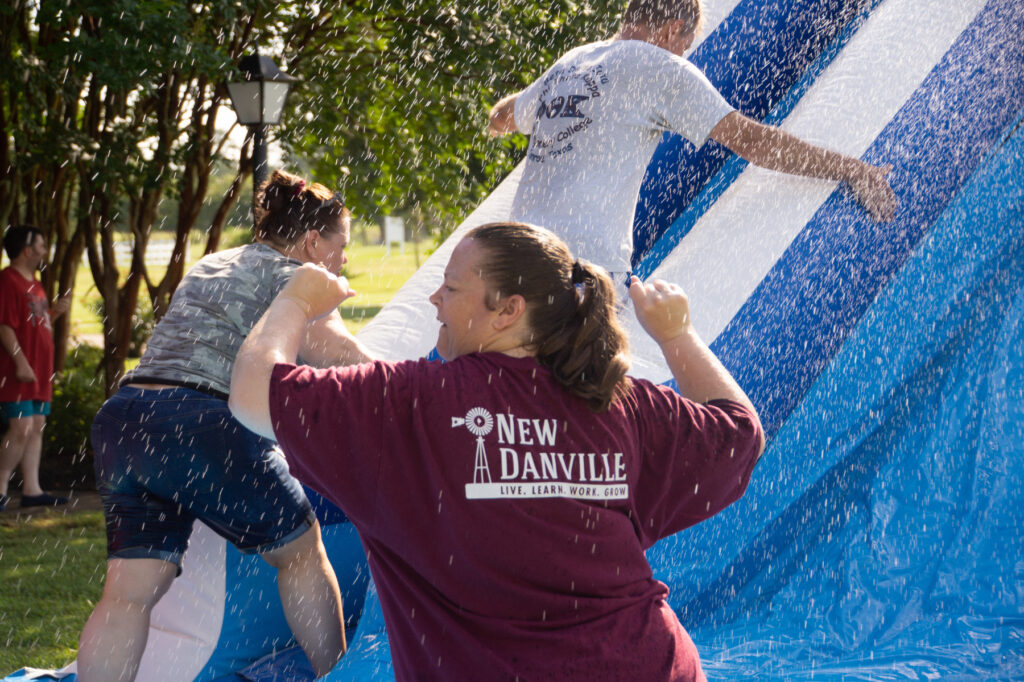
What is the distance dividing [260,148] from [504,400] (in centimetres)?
533

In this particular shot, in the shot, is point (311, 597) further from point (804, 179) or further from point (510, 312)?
point (804, 179)

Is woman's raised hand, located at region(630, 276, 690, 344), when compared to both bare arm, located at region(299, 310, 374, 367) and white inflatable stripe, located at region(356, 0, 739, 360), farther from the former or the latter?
white inflatable stripe, located at region(356, 0, 739, 360)

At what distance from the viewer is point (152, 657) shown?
3.10 m

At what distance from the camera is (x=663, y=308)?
72.1 inches

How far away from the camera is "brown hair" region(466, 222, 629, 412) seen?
1640 mm

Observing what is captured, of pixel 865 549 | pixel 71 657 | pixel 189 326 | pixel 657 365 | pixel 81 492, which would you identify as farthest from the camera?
pixel 81 492

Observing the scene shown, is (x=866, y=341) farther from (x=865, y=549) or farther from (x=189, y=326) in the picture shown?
(x=189, y=326)

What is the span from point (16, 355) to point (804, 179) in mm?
4518

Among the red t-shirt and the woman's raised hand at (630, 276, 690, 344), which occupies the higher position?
the woman's raised hand at (630, 276, 690, 344)

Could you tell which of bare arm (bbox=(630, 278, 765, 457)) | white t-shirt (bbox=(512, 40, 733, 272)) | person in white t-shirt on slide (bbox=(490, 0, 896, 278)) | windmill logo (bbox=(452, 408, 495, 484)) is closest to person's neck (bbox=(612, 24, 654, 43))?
person in white t-shirt on slide (bbox=(490, 0, 896, 278))

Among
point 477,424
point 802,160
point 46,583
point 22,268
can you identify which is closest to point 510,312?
point 477,424

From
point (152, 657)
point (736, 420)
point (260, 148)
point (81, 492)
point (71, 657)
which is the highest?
point (736, 420)

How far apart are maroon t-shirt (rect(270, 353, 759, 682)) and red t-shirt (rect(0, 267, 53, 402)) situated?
5.03 m

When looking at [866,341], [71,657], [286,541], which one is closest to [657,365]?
[866,341]
